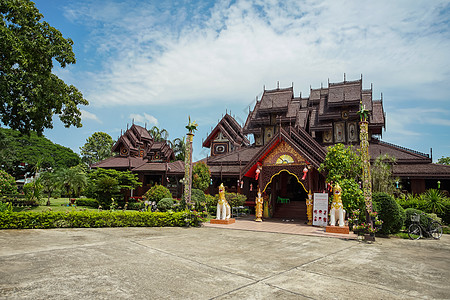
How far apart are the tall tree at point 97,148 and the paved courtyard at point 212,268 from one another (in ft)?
142

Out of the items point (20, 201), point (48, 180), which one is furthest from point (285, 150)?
point (48, 180)

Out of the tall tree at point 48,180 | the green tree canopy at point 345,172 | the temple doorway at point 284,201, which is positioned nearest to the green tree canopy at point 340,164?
the green tree canopy at point 345,172

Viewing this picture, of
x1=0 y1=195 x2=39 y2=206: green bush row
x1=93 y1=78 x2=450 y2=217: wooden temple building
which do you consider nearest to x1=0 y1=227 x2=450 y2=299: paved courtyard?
x1=93 y1=78 x2=450 y2=217: wooden temple building

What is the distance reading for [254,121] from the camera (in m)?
27.1

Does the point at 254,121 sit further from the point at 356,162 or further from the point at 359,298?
the point at 359,298

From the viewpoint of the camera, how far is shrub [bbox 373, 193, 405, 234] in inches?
440

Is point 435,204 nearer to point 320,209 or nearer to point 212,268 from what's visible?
point 320,209

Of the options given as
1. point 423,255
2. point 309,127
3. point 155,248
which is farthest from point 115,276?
point 309,127

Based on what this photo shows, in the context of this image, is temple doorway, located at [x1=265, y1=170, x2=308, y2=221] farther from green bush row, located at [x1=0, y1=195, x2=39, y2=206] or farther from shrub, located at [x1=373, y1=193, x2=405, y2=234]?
green bush row, located at [x1=0, y1=195, x2=39, y2=206]

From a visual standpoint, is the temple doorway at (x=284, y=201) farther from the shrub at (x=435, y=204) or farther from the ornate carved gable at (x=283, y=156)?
the shrub at (x=435, y=204)

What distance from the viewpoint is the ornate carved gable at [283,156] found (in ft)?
50.8

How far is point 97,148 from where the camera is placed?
170 feet

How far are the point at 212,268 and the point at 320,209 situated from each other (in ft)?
31.0

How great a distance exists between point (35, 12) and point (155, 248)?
15.0 meters
